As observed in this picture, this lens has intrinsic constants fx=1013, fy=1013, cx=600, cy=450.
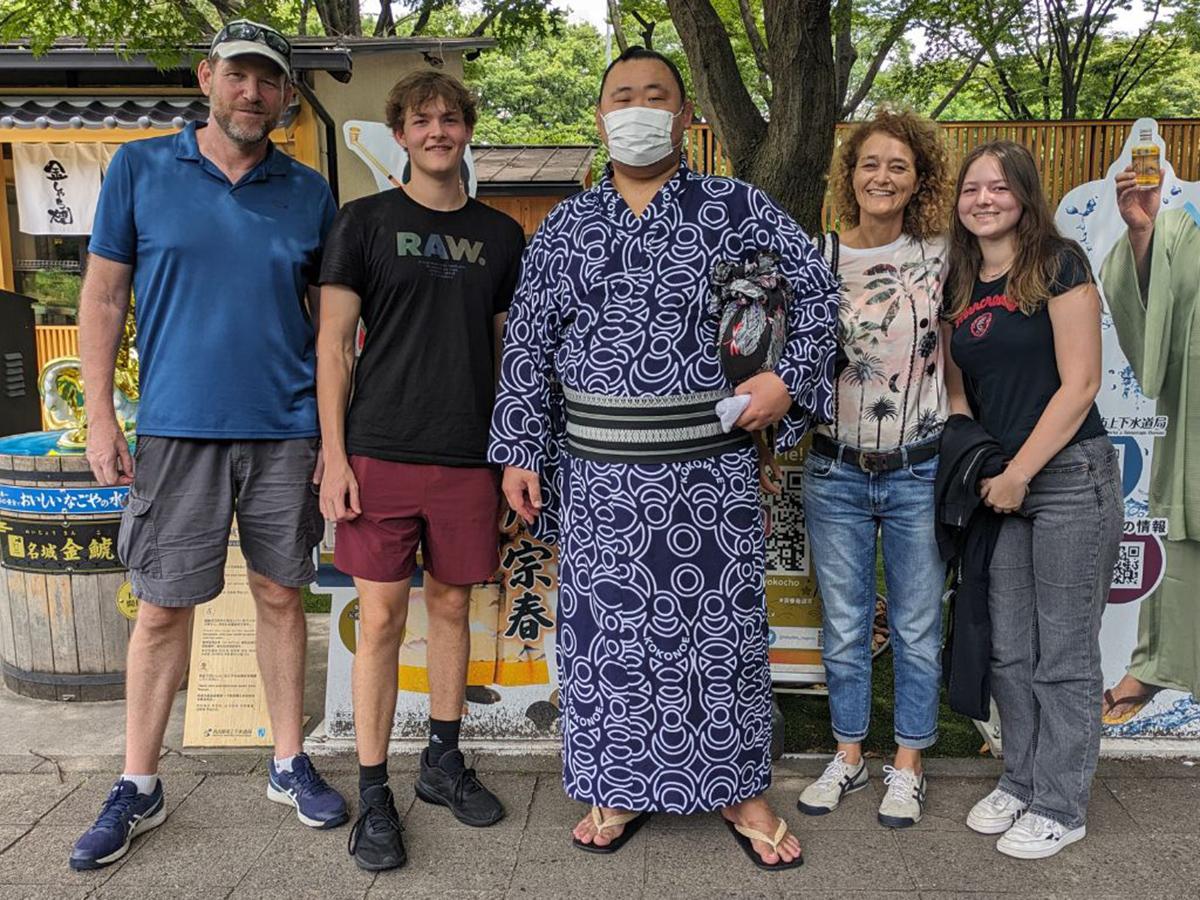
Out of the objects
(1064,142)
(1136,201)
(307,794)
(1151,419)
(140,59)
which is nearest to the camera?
(307,794)

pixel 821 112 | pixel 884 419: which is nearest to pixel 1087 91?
pixel 821 112

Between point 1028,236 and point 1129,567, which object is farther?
point 1129,567

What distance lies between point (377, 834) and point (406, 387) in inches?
47.7

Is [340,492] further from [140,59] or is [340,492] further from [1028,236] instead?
[140,59]

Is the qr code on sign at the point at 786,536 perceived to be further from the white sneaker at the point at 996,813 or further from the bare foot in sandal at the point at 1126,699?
the bare foot in sandal at the point at 1126,699

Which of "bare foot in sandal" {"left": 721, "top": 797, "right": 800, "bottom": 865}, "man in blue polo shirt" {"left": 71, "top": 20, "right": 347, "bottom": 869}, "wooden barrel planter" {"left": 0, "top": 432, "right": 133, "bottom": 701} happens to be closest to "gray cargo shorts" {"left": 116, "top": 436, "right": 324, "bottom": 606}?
"man in blue polo shirt" {"left": 71, "top": 20, "right": 347, "bottom": 869}

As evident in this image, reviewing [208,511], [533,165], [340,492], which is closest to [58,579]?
[208,511]

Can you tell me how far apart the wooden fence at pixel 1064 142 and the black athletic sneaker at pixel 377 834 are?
939 cm

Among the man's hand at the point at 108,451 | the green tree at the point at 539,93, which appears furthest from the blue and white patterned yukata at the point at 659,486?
the green tree at the point at 539,93

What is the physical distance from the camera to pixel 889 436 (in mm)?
2797

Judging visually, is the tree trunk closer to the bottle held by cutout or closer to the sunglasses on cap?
the bottle held by cutout

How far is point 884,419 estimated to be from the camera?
2.79 metres

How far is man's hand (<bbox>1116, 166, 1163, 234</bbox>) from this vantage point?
10.1 ft

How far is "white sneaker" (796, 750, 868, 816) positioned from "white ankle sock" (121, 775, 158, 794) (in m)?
1.88
